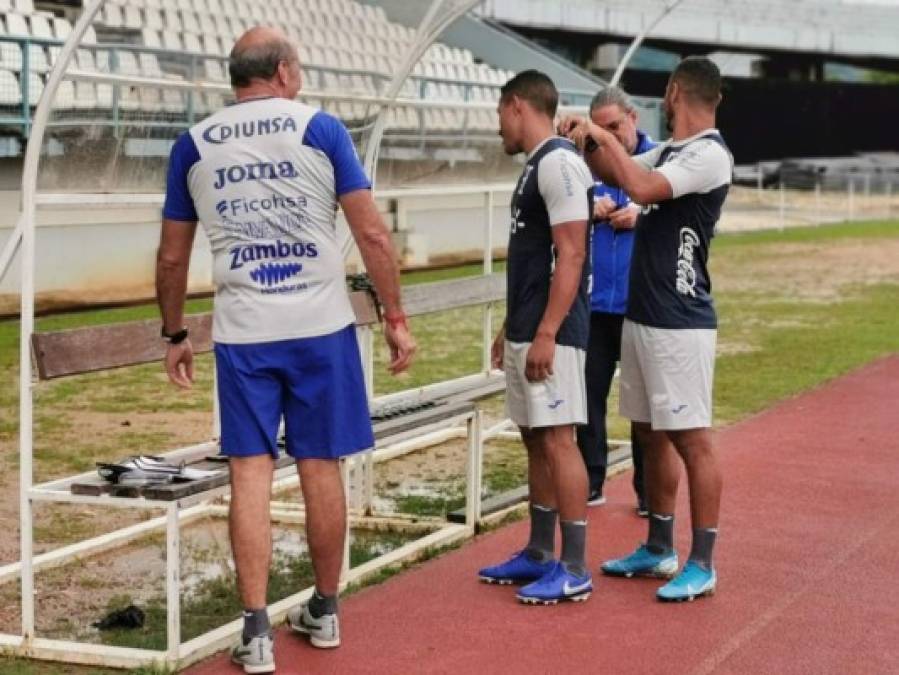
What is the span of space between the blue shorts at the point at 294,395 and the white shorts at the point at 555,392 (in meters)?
0.81

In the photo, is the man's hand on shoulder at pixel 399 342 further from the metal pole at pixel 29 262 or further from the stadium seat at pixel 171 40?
the stadium seat at pixel 171 40

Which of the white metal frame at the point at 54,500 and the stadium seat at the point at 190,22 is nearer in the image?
the white metal frame at the point at 54,500

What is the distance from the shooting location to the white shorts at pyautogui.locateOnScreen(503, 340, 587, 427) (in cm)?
538

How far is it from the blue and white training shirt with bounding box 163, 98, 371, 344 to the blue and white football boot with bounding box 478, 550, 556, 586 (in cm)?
150

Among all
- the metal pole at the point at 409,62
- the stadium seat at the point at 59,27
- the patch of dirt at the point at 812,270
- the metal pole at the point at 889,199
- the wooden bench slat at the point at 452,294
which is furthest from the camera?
the metal pole at the point at 889,199

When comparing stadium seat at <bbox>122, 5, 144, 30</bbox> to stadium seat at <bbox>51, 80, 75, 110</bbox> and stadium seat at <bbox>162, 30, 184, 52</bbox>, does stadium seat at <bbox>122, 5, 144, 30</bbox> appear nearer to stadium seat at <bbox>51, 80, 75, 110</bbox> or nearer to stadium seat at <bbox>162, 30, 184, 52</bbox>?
stadium seat at <bbox>162, 30, 184, 52</bbox>

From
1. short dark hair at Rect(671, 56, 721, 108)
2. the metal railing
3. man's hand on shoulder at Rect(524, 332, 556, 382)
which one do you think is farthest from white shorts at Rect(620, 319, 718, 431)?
the metal railing

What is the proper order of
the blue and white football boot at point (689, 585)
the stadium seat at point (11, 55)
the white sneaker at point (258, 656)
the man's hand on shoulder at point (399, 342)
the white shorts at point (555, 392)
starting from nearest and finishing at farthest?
the white sneaker at point (258, 656)
the man's hand on shoulder at point (399, 342)
the white shorts at point (555, 392)
the blue and white football boot at point (689, 585)
the stadium seat at point (11, 55)

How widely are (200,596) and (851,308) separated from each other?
13137 mm

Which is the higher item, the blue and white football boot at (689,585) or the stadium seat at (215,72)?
the stadium seat at (215,72)

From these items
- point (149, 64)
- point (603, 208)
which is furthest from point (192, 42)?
point (603, 208)

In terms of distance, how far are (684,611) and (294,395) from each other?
1691 mm

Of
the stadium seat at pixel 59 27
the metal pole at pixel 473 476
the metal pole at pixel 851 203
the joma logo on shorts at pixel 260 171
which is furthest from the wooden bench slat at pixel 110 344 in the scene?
the metal pole at pixel 851 203

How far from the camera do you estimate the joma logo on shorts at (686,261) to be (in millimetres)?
5438
